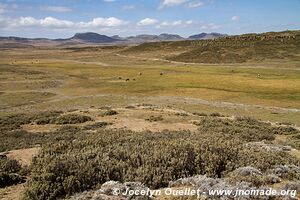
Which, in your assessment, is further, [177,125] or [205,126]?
[177,125]

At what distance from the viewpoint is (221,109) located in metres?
38.3

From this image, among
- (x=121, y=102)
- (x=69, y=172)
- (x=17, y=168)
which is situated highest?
(x=69, y=172)

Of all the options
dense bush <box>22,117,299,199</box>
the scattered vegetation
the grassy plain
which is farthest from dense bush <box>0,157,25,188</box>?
the grassy plain

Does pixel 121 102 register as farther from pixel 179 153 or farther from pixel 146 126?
pixel 179 153

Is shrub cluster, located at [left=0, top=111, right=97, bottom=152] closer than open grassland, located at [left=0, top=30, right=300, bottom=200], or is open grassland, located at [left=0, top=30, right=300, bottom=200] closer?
open grassland, located at [left=0, top=30, right=300, bottom=200]

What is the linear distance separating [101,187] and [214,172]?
9.68 ft

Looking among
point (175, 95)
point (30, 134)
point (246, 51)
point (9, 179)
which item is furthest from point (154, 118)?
point (246, 51)

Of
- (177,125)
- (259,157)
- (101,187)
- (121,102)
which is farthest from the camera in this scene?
(121,102)

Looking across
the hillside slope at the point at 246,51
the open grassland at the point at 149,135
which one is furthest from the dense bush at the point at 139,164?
the hillside slope at the point at 246,51

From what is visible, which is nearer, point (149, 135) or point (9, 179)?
point (9, 179)

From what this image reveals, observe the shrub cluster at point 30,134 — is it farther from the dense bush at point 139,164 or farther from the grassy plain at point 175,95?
the grassy plain at point 175,95

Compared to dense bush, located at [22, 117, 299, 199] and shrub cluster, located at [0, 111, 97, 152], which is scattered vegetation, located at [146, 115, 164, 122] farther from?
dense bush, located at [22, 117, 299, 199]

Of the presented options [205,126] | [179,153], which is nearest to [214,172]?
[179,153]

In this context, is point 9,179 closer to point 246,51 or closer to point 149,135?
point 149,135
